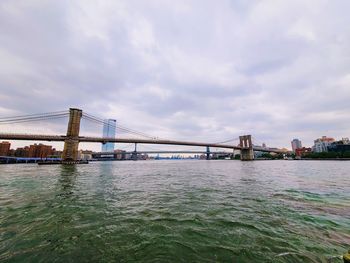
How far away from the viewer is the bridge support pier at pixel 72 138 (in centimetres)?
5297

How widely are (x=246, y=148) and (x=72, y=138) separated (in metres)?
83.8

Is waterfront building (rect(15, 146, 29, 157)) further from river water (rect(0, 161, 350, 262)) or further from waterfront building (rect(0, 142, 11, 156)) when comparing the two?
river water (rect(0, 161, 350, 262))

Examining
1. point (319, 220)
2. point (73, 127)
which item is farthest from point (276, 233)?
point (73, 127)

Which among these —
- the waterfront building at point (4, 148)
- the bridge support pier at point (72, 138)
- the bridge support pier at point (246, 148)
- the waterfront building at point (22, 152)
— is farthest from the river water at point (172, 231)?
the waterfront building at point (22, 152)

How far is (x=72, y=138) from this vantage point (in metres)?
53.6

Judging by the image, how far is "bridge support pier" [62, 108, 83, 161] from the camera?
5297 centimetres

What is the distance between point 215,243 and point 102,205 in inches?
222

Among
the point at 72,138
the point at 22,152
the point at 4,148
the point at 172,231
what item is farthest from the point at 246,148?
the point at 22,152

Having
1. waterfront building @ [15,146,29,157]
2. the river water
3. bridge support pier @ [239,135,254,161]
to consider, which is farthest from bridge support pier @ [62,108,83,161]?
waterfront building @ [15,146,29,157]

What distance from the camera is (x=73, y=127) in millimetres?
54156

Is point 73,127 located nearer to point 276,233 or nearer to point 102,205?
point 102,205

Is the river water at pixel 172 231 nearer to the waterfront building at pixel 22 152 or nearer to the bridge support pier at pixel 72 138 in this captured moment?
the bridge support pier at pixel 72 138

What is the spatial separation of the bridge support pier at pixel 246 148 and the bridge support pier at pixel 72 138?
80.3 meters

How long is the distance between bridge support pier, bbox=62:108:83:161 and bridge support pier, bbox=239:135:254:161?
264 feet
